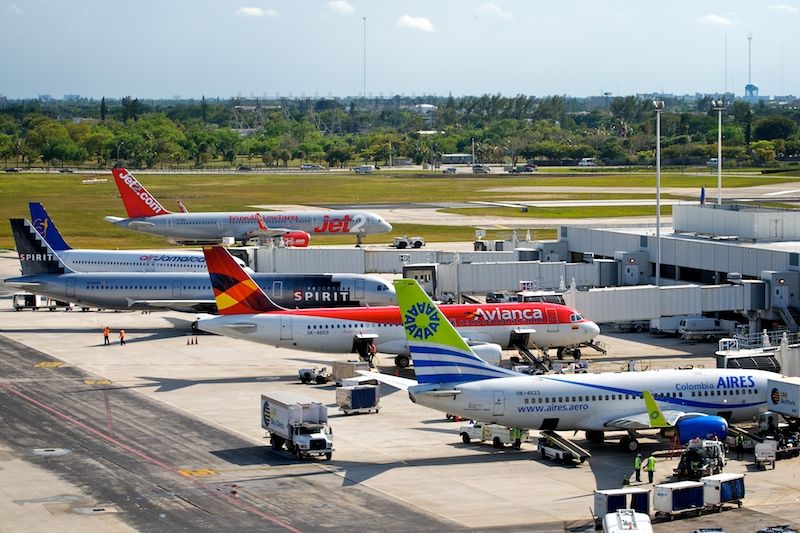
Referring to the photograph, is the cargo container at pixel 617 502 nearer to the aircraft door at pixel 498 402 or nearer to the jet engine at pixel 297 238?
the aircraft door at pixel 498 402

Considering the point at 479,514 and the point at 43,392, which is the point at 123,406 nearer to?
the point at 43,392

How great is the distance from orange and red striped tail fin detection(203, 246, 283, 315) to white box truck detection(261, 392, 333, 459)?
19.6 meters

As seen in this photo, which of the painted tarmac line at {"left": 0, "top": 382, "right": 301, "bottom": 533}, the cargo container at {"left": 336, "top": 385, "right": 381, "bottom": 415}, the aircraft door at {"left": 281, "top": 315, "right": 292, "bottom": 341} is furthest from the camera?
the aircraft door at {"left": 281, "top": 315, "right": 292, "bottom": 341}

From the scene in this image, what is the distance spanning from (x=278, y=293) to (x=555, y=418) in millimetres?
40520

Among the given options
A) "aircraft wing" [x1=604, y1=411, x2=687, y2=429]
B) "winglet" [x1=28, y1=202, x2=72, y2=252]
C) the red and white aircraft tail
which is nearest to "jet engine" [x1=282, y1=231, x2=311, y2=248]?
the red and white aircraft tail

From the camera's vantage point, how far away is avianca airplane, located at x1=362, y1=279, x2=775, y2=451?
57875 mm

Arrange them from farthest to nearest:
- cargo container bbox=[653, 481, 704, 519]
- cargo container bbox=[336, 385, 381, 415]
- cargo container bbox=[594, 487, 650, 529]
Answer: cargo container bbox=[336, 385, 381, 415] → cargo container bbox=[653, 481, 704, 519] → cargo container bbox=[594, 487, 650, 529]

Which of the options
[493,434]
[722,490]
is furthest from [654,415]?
[722,490]

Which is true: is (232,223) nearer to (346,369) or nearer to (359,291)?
(359,291)

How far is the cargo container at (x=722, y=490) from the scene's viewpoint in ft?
165

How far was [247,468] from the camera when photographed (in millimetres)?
56781

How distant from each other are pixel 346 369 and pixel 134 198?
83326 mm

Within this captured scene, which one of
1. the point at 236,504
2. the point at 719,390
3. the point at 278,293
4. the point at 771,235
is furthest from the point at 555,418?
the point at 771,235

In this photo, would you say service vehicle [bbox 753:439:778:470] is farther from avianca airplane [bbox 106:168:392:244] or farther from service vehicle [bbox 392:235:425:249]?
avianca airplane [bbox 106:168:392:244]
